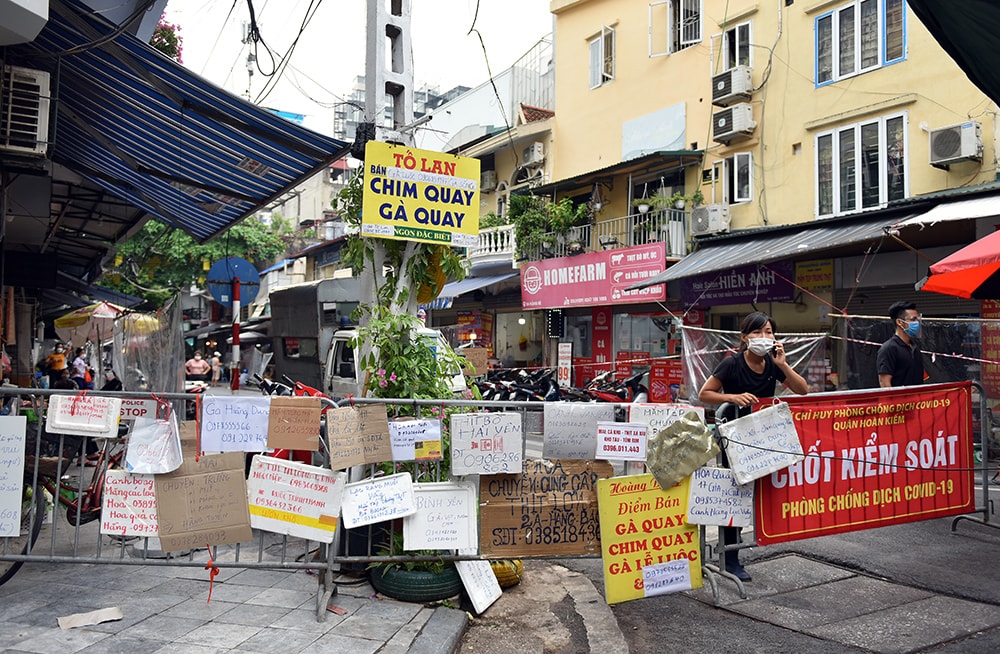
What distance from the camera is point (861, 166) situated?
13586 mm

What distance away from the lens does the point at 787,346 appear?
9.88 meters

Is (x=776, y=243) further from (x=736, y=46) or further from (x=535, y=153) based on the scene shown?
(x=535, y=153)

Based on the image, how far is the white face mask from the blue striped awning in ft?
12.3

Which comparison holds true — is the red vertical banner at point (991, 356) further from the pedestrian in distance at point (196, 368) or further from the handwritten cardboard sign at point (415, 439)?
the pedestrian in distance at point (196, 368)

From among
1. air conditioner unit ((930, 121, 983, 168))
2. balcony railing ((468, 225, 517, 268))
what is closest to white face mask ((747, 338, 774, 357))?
air conditioner unit ((930, 121, 983, 168))

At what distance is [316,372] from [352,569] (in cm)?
1298

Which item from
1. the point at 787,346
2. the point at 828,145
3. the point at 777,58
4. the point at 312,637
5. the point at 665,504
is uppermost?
the point at 777,58

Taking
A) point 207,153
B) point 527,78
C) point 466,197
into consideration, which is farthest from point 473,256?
point 466,197

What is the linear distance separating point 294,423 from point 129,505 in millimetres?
1092

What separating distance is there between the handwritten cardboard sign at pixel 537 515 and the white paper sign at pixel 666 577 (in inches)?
14.6

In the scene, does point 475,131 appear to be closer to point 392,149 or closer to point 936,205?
point 936,205

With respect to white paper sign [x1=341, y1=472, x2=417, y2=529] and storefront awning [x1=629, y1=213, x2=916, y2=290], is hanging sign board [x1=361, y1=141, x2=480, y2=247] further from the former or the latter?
storefront awning [x1=629, y1=213, x2=916, y2=290]

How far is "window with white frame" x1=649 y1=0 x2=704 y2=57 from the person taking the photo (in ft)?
56.3

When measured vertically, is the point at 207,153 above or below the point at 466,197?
above
